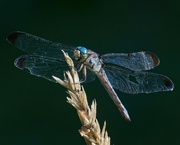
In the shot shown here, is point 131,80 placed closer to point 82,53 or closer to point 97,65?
point 97,65

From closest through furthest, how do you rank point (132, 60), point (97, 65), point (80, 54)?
point (80, 54) → point (97, 65) → point (132, 60)

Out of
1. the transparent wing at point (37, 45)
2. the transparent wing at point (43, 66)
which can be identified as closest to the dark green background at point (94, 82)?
the transparent wing at point (37, 45)

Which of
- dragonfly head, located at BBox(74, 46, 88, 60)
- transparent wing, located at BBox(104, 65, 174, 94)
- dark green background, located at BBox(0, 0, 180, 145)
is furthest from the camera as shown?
dark green background, located at BBox(0, 0, 180, 145)

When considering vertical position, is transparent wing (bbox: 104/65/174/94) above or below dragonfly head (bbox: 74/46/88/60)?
below

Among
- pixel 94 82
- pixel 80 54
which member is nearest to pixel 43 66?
pixel 80 54

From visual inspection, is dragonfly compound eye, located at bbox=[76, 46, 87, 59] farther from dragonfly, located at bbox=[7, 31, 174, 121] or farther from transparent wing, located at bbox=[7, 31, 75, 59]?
transparent wing, located at bbox=[7, 31, 75, 59]

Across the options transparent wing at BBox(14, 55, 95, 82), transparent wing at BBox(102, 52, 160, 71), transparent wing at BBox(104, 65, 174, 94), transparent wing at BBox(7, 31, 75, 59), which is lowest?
transparent wing at BBox(104, 65, 174, 94)

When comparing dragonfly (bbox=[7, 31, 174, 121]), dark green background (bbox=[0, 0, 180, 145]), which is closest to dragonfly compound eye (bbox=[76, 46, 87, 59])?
dragonfly (bbox=[7, 31, 174, 121])

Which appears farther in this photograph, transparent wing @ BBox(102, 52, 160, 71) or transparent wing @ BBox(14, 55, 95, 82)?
transparent wing @ BBox(102, 52, 160, 71)
